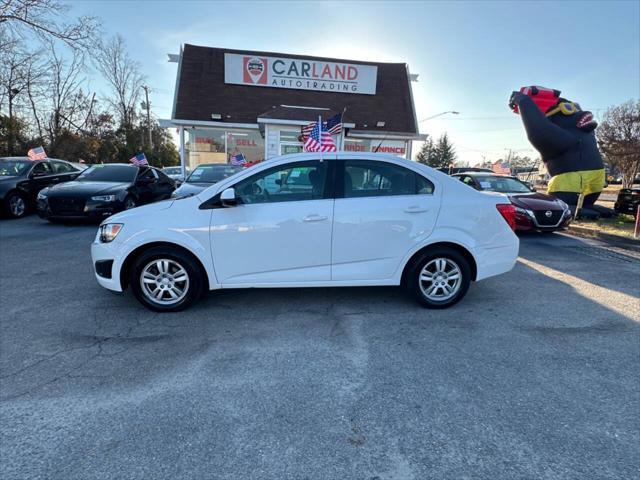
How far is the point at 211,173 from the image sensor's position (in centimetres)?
990

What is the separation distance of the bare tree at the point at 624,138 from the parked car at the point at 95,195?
23.1 metres

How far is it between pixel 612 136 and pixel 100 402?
1029 inches

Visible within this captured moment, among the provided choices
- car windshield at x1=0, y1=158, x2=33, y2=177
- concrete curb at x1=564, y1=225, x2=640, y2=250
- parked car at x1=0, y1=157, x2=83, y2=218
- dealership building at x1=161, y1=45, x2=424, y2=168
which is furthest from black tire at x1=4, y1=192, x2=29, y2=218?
concrete curb at x1=564, y1=225, x2=640, y2=250

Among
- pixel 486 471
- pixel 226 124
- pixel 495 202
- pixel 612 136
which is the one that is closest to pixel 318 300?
pixel 495 202

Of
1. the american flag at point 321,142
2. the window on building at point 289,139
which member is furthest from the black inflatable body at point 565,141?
the window on building at point 289,139

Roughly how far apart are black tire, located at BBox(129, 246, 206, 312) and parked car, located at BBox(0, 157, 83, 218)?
8432mm

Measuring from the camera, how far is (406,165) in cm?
414

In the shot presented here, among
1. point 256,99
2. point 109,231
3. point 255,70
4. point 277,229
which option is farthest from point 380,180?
point 255,70

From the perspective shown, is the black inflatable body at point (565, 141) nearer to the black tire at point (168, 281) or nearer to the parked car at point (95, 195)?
the black tire at point (168, 281)

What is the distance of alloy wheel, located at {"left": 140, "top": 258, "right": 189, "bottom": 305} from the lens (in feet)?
12.8

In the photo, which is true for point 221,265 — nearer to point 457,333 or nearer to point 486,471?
point 457,333

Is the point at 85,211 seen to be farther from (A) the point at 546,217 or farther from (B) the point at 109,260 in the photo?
(A) the point at 546,217

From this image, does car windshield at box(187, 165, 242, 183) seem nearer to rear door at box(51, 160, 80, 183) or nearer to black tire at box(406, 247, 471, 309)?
rear door at box(51, 160, 80, 183)

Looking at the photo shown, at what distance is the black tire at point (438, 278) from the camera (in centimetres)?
411
